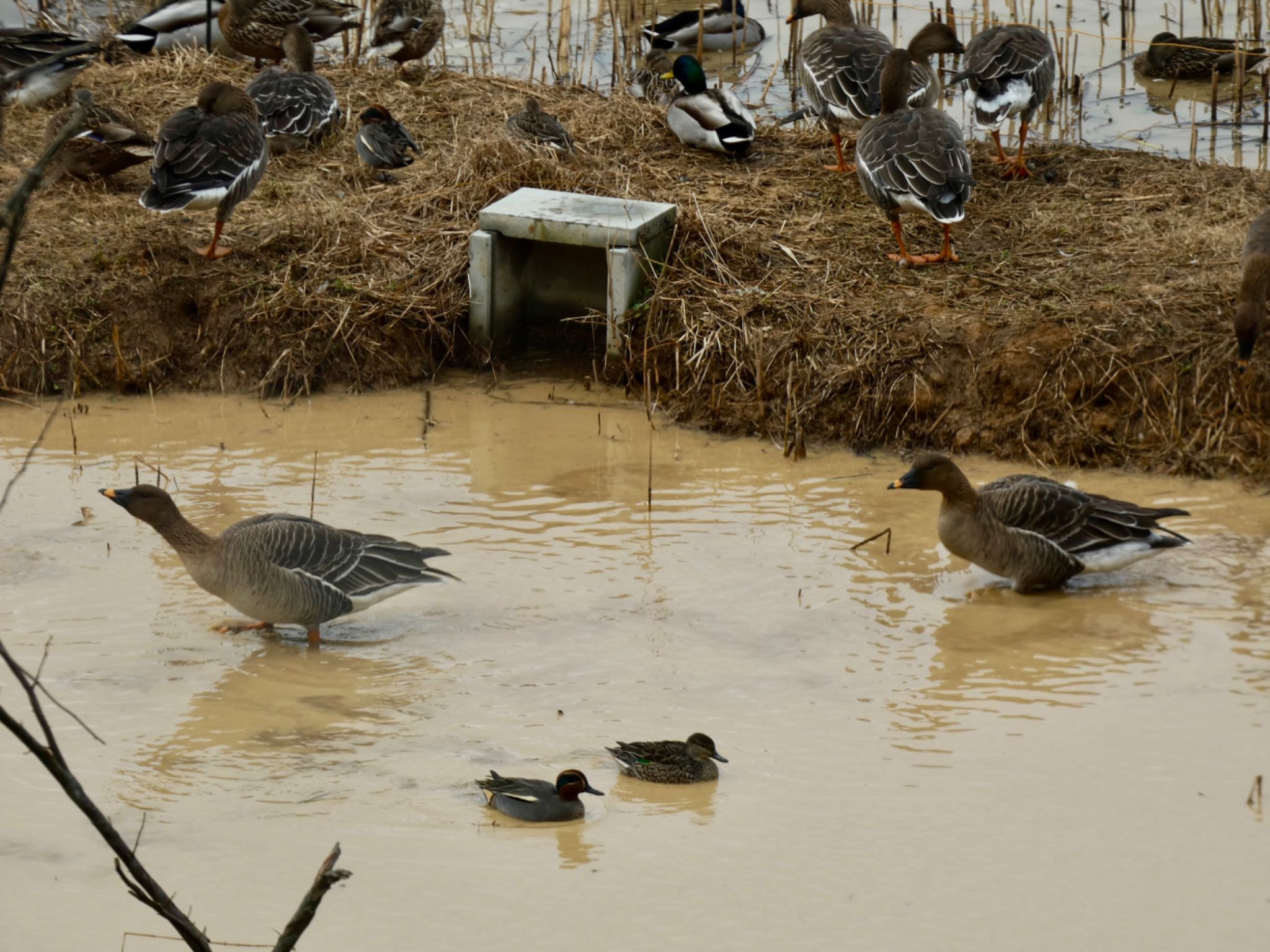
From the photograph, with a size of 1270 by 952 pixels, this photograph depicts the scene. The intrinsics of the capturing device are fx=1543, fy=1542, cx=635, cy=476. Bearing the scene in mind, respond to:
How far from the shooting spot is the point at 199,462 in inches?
320

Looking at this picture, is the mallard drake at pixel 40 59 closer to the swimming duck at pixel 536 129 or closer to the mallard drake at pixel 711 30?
the swimming duck at pixel 536 129

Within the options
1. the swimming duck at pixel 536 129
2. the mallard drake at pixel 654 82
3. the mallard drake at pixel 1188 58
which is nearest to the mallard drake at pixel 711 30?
the mallard drake at pixel 654 82

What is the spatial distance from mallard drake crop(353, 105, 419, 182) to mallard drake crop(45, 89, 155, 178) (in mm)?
1396

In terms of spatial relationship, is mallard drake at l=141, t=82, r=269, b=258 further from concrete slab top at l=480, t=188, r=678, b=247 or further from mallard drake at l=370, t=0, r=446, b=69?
mallard drake at l=370, t=0, r=446, b=69


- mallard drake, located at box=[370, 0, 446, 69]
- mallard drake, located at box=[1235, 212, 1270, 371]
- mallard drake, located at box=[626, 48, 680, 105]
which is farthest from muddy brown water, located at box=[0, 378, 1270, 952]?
mallard drake, located at box=[370, 0, 446, 69]

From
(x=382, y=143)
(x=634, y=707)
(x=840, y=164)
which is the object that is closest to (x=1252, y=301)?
(x=840, y=164)

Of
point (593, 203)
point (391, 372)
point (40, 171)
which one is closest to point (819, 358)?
point (593, 203)

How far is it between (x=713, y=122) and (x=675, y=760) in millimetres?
6579

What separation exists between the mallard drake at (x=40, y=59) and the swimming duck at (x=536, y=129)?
3299mm

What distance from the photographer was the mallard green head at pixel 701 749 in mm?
5191

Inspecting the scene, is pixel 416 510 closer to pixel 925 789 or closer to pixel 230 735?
pixel 230 735

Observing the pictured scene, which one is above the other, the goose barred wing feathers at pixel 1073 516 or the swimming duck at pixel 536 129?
the swimming duck at pixel 536 129

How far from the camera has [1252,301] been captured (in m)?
8.02

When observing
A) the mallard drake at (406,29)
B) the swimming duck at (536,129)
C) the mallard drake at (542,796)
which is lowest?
the mallard drake at (542,796)
